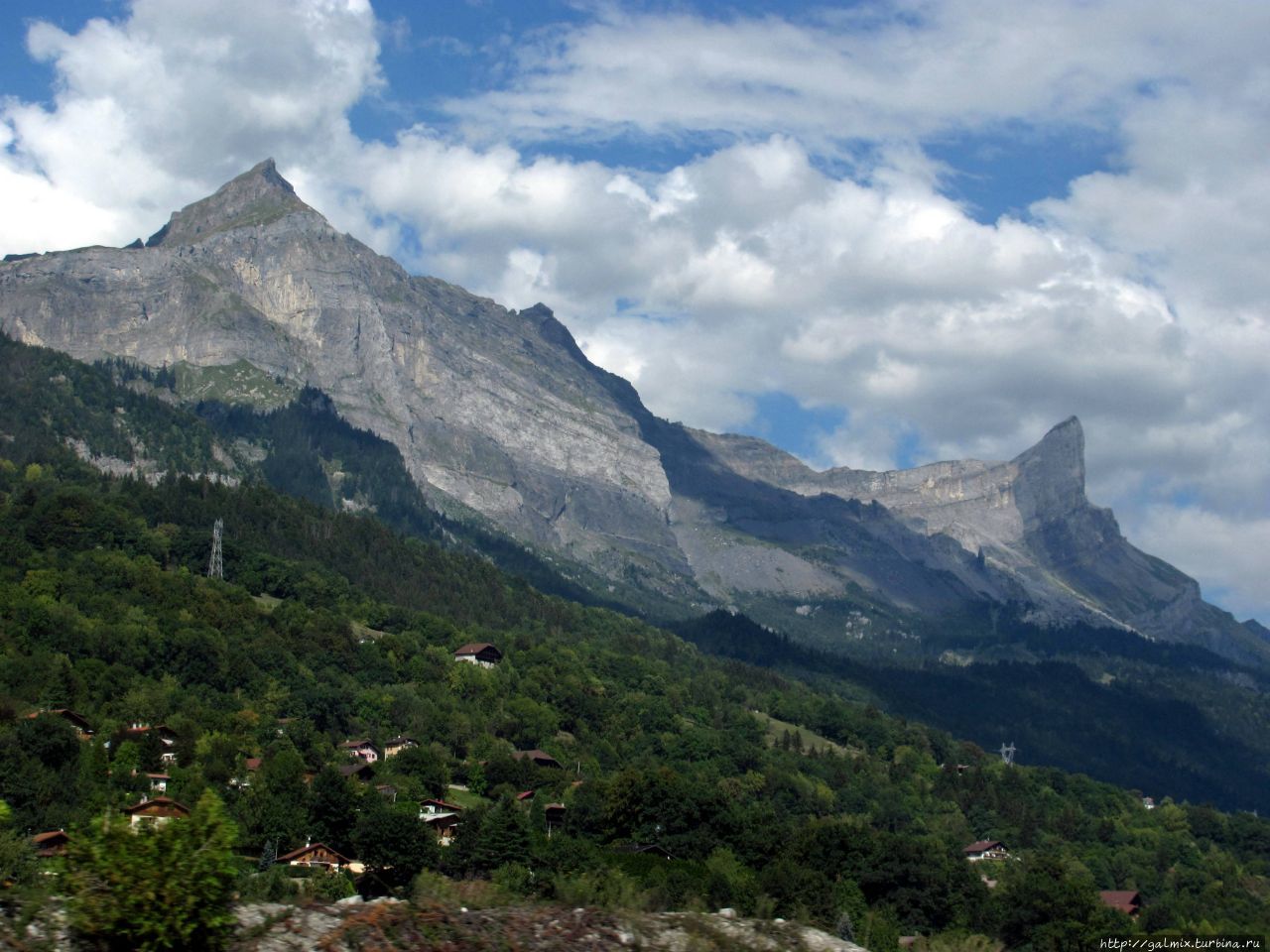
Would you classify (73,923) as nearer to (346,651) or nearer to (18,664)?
(18,664)

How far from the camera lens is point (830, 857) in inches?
3558

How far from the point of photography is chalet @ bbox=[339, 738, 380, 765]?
427 feet

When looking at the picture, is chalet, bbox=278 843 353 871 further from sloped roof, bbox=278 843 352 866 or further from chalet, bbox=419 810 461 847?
chalet, bbox=419 810 461 847

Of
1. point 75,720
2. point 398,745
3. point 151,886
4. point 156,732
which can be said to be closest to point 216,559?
point 398,745

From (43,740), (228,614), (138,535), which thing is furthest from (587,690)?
(43,740)

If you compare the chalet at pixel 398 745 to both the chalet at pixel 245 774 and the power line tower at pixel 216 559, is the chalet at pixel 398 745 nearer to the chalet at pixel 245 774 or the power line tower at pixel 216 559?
the chalet at pixel 245 774

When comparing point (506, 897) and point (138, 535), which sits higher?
point (138, 535)

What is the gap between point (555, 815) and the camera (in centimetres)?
10838

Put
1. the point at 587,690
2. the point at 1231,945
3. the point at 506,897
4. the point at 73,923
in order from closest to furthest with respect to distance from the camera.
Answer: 1. the point at 73,923
2. the point at 506,897
3. the point at 1231,945
4. the point at 587,690

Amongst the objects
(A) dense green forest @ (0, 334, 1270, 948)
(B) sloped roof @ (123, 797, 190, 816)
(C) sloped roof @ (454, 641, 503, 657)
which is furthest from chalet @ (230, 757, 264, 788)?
(C) sloped roof @ (454, 641, 503, 657)

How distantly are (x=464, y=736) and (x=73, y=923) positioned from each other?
124 m

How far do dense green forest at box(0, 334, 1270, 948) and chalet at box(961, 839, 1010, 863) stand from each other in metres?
2.54

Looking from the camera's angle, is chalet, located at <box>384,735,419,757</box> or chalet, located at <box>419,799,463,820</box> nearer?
chalet, located at <box>419,799,463,820</box>

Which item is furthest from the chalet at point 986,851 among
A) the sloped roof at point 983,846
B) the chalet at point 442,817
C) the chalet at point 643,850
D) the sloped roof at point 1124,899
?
the chalet at point 643,850
